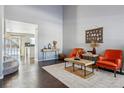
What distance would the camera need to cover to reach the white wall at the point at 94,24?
3.87m

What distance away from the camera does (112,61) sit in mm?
3605

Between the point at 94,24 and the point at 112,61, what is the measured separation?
203cm

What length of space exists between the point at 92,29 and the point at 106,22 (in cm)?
77

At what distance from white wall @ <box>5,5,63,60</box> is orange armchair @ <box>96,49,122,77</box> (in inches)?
138

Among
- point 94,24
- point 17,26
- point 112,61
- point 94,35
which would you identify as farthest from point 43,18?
point 112,61

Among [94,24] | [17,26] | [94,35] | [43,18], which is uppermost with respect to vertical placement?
[43,18]

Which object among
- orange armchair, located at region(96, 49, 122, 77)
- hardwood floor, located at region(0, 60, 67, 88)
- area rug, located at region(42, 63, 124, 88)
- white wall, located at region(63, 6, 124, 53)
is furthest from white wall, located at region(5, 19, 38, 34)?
orange armchair, located at region(96, 49, 122, 77)

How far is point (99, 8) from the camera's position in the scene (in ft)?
14.9

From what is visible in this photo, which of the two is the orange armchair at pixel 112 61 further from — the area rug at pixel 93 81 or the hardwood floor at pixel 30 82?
the hardwood floor at pixel 30 82

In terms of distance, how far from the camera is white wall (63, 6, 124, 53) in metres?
3.87

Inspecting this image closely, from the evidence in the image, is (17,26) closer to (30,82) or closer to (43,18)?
(43,18)

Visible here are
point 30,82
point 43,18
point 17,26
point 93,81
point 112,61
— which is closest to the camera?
point 30,82

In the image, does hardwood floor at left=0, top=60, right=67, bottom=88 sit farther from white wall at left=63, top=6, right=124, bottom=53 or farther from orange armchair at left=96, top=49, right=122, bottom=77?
white wall at left=63, top=6, right=124, bottom=53

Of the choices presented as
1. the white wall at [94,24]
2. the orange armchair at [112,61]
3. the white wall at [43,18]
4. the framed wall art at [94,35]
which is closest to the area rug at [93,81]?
the orange armchair at [112,61]
